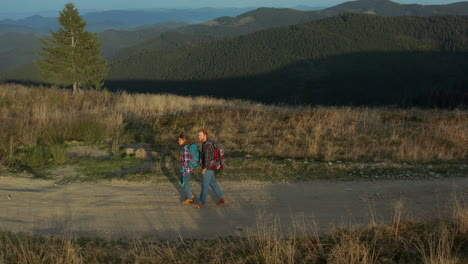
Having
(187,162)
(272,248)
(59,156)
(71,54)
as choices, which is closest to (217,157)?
(187,162)

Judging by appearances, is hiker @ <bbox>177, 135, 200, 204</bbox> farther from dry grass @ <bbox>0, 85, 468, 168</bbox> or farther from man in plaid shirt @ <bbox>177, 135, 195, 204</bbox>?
dry grass @ <bbox>0, 85, 468, 168</bbox>

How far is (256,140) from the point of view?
12.0 m

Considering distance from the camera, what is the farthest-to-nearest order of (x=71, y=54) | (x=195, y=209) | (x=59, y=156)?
(x=71, y=54)
(x=59, y=156)
(x=195, y=209)

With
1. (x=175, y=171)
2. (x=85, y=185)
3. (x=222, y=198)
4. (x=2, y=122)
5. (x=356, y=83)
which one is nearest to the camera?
(x=222, y=198)

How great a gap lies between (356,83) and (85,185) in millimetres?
143250

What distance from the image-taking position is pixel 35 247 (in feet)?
16.2

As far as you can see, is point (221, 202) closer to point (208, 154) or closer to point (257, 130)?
point (208, 154)

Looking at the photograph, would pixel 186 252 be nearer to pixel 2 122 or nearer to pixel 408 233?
pixel 408 233

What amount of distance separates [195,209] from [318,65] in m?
163

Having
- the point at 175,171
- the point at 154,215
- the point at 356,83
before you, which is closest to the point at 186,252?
the point at 154,215

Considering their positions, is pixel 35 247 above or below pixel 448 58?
below

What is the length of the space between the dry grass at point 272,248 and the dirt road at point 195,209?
0.33 m

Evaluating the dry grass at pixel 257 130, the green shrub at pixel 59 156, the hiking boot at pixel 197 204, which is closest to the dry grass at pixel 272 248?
the hiking boot at pixel 197 204

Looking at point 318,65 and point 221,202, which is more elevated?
point 318,65
